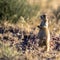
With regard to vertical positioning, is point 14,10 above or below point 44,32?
above

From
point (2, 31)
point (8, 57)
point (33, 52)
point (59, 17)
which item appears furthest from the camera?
point (59, 17)

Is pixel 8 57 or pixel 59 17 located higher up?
pixel 59 17

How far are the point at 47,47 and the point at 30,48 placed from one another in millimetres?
494

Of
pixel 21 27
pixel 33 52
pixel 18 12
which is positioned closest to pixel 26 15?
pixel 18 12

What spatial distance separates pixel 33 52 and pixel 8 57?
0.88m

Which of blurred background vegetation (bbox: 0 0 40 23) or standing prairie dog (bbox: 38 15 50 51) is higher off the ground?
blurred background vegetation (bbox: 0 0 40 23)

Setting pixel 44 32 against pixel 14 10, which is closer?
pixel 44 32

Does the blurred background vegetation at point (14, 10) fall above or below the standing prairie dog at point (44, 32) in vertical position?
above

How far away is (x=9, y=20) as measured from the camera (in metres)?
13.4

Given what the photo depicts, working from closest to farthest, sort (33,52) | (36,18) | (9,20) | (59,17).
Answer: (33,52)
(9,20)
(36,18)
(59,17)

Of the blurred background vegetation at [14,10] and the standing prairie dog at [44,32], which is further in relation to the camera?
the blurred background vegetation at [14,10]

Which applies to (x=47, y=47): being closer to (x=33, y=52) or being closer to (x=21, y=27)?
(x=33, y=52)

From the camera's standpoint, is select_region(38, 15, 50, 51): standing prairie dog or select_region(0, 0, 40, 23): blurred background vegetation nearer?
select_region(38, 15, 50, 51): standing prairie dog

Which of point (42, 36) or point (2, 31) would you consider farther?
point (2, 31)
